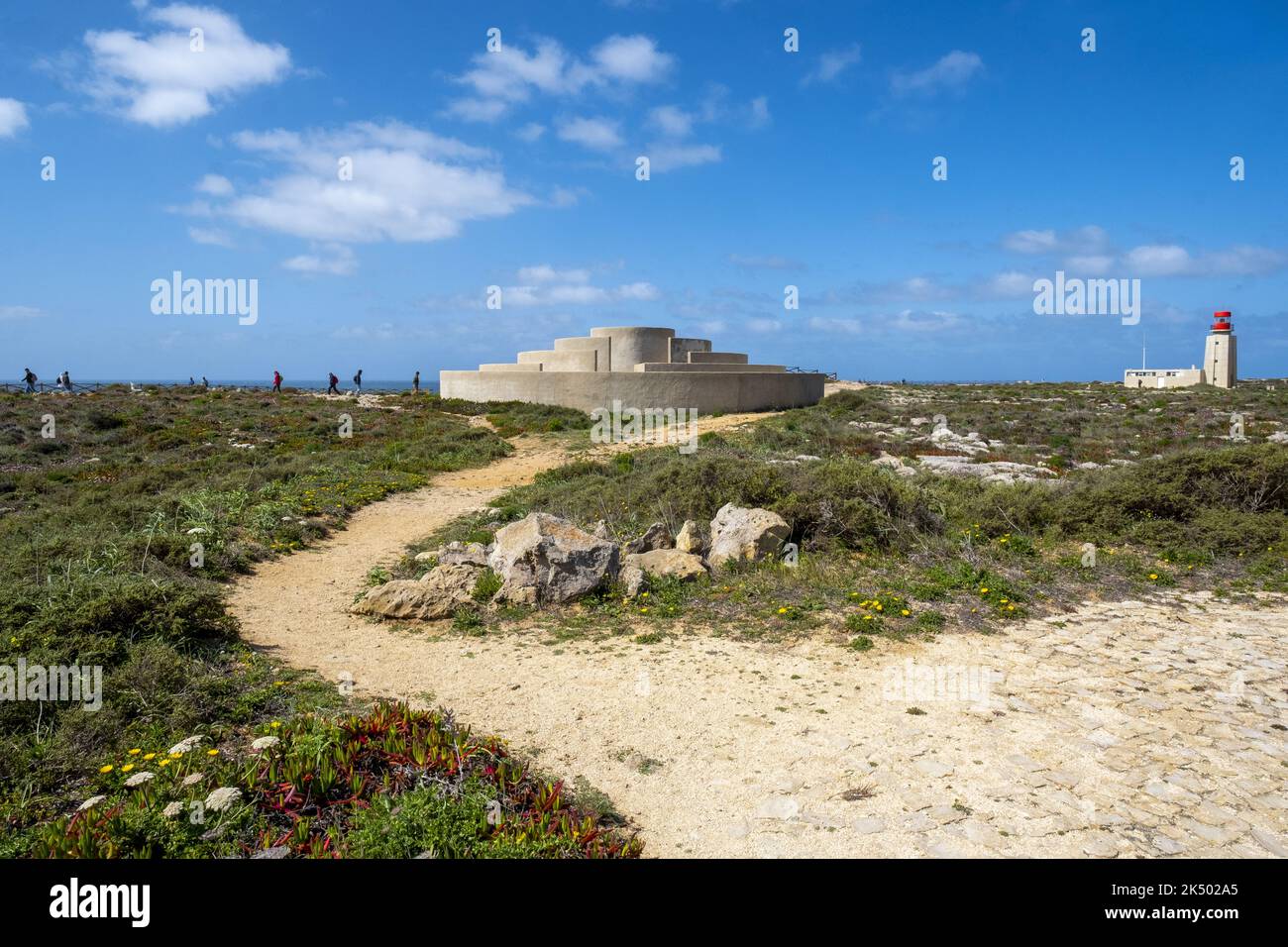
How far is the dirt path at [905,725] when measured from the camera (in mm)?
3721

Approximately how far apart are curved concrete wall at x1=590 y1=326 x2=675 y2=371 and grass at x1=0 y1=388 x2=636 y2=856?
33.9 ft

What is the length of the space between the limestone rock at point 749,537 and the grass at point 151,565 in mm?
4358

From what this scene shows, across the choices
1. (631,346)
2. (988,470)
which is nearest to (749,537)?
(988,470)

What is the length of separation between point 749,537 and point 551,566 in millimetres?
2575

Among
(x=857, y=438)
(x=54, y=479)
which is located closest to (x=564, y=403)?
(x=857, y=438)

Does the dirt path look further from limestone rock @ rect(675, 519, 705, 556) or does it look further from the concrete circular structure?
the concrete circular structure

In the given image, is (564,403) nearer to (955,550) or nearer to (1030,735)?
(955,550)

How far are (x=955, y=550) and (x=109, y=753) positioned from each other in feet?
28.1

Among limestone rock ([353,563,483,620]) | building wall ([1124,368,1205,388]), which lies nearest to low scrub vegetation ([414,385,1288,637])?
limestone rock ([353,563,483,620])

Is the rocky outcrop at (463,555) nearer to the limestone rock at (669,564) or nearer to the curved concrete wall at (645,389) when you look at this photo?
the limestone rock at (669,564)

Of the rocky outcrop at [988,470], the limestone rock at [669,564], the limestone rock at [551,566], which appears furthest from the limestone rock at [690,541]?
the rocky outcrop at [988,470]

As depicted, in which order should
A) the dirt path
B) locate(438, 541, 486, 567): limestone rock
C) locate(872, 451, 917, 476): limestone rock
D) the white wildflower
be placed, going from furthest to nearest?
1. locate(872, 451, 917, 476): limestone rock
2. locate(438, 541, 486, 567): limestone rock
3. the dirt path
4. the white wildflower

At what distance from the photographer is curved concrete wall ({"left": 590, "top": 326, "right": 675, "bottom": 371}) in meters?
32.6
